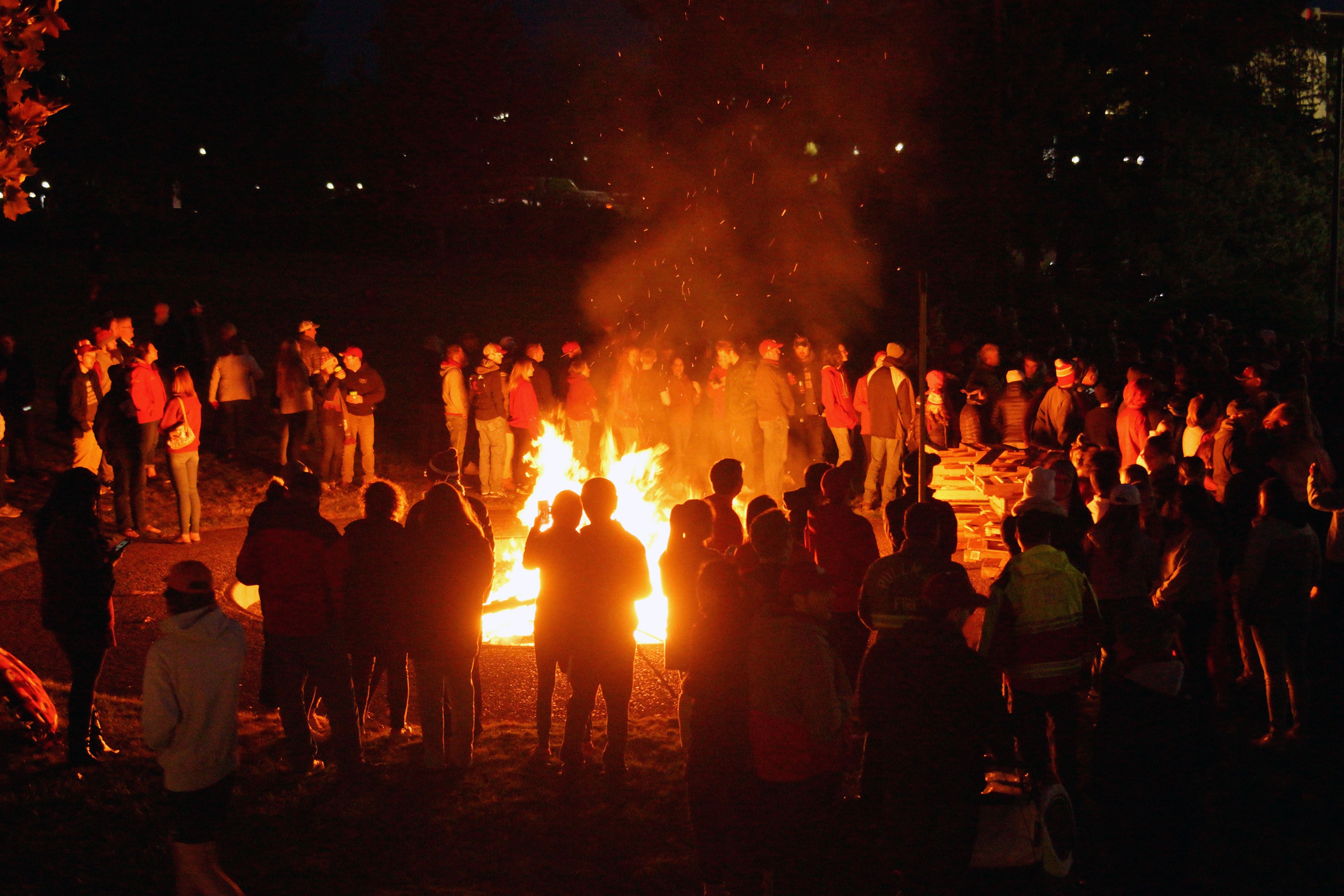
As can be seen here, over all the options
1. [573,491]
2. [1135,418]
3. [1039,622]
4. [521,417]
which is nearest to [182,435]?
[521,417]

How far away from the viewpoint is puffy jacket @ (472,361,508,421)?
50.5 feet

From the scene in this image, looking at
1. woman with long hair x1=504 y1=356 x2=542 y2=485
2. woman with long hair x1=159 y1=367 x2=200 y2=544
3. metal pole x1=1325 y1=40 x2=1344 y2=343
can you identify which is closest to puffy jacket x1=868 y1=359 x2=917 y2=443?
woman with long hair x1=504 y1=356 x2=542 y2=485

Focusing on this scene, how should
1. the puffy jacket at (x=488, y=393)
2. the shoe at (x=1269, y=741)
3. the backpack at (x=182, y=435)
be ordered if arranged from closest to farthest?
the shoe at (x=1269, y=741) < the backpack at (x=182, y=435) < the puffy jacket at (x=488, y=393)

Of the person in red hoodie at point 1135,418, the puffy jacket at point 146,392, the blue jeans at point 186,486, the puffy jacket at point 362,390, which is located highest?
the puffy jacket at point 362,390

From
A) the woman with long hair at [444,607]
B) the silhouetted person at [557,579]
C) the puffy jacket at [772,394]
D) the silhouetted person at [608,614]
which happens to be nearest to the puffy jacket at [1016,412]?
the puffy jacket at [772,394]

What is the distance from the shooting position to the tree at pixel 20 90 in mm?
7141

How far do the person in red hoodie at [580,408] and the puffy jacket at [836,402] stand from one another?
295 cm

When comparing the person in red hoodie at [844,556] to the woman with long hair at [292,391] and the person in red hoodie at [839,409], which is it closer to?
the person in red hoodie at [839,409]

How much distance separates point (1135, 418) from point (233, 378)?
1061cm

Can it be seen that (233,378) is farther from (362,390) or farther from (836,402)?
(836,402)

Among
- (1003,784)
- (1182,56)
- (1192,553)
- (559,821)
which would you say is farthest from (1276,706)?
(1182,56)

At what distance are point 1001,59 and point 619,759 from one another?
22346 millimetres

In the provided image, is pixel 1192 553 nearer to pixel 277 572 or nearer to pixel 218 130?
pixel 277 572

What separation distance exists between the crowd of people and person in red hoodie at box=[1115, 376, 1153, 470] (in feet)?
0.09
